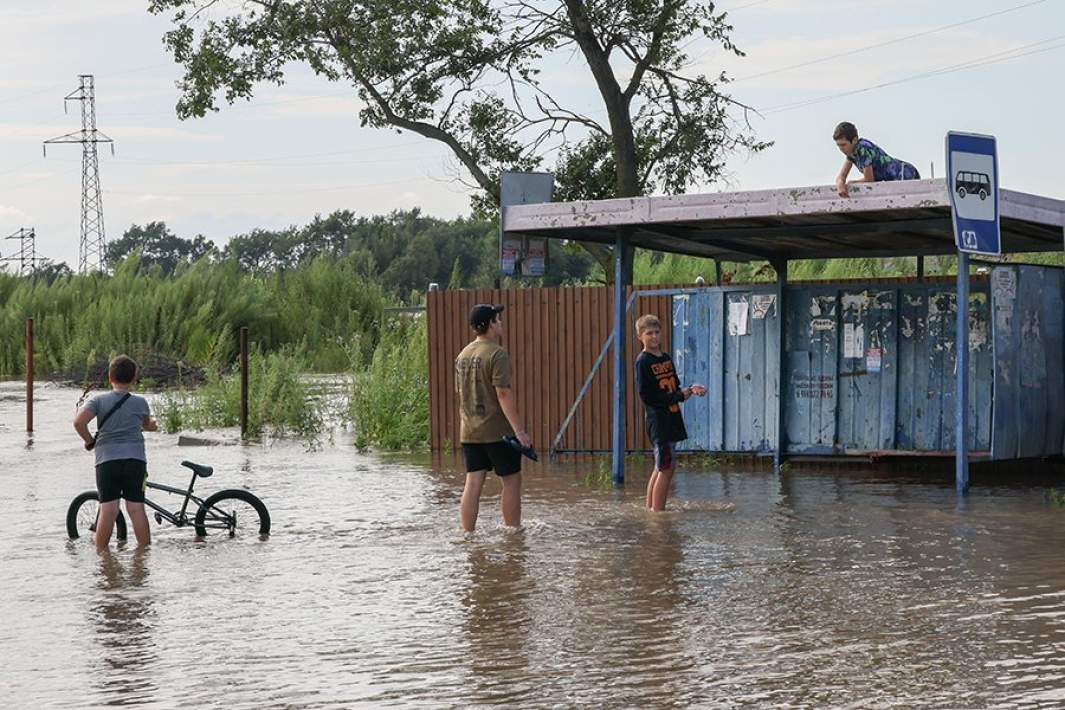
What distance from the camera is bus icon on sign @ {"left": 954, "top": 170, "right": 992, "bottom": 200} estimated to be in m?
14.6

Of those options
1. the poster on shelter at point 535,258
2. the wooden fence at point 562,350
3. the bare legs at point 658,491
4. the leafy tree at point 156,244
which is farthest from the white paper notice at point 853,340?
the leafy tree at point 156,244

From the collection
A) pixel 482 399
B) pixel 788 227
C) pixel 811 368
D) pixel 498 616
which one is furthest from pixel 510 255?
pixel 498 616

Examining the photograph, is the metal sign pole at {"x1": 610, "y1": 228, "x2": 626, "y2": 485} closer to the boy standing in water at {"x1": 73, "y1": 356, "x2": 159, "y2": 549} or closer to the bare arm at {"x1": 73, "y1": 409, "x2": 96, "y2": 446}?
the boy standing in water at {"x1": 73, "y1": 356, "x2": 159, "y2": 549}

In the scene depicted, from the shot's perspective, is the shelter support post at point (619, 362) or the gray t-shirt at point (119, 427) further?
the shelter support post at point (619, 362)

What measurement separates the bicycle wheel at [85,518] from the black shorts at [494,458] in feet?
9.04

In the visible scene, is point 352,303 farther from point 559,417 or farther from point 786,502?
point 786,502

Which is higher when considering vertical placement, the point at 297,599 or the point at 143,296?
the point at 143,296

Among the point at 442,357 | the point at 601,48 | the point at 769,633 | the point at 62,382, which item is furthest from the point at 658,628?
the point at 62,382

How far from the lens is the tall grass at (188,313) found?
41.0 m

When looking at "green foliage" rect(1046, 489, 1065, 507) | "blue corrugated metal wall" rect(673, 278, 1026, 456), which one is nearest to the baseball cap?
"green foliage" rect(1046, 489, 1065, 507)

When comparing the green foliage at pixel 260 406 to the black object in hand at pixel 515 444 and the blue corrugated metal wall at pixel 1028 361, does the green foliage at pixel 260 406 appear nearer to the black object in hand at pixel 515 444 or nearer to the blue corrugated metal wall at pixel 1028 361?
the blue corrugated metal wall at pixel 1028 361

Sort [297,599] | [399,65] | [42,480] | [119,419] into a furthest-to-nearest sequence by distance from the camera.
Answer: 1. [399,65]
2. [42,480]
3. [119,419]
4. [297,599]

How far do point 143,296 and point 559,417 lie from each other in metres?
24.0

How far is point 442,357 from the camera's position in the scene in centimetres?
2200
